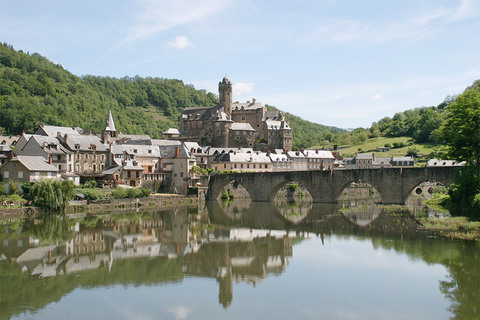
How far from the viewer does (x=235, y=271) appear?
84.6ft

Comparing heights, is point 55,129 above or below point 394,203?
above

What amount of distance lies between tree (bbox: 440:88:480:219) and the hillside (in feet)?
263

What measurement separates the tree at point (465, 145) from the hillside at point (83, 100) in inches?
3162

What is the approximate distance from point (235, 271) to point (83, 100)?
4587 inches

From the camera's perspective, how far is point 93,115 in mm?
129000

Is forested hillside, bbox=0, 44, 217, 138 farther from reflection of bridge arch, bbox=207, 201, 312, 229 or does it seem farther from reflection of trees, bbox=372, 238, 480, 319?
reflection of trees, bbox=372, 238, 480, 319

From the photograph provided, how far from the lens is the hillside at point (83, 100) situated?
104 m

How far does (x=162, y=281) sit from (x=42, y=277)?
5790 millimetres

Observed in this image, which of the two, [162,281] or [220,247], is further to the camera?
[220,247]

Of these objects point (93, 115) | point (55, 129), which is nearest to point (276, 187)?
point (55, 129)

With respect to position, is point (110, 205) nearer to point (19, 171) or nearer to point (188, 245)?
point (19, 171)

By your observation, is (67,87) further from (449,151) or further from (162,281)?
(162,281)

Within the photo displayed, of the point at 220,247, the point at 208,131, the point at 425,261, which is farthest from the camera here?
the point at 208,131

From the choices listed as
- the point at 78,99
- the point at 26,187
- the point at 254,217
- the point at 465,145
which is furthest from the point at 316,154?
the point at 78,99
